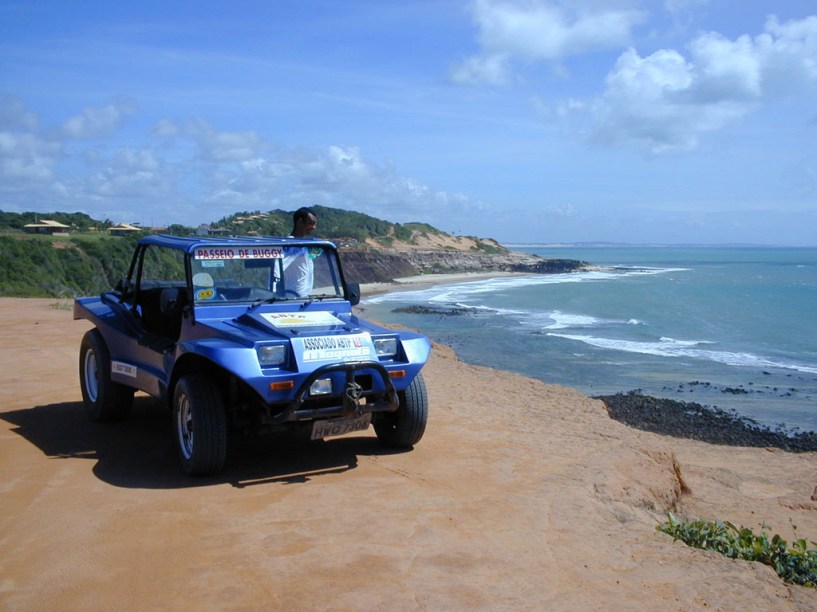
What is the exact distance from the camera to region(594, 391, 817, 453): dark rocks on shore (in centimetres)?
1705

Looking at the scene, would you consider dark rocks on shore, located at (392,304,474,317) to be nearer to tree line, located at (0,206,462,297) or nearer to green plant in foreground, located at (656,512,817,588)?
tree line, located at (0,206,462,297)

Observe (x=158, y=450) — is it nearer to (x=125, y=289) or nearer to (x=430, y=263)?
(x=125, y=289)

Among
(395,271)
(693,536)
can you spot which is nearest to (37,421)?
(693,536)

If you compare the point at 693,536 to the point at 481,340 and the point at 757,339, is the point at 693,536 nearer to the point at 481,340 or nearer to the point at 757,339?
the point at 481,340

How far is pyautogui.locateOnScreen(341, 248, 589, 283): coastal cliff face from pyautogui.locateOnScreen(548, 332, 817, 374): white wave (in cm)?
4278

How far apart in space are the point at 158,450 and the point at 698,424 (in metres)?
14.3

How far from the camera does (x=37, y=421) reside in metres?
8.32

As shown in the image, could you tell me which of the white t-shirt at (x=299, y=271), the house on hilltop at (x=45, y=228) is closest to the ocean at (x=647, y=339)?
the white t-shirt at (x=299, y=271)

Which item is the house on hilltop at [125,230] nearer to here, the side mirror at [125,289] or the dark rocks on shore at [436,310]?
the dark rocks on shore at [436,310]

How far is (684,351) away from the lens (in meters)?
30.1

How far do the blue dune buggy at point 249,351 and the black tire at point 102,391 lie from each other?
11 mm

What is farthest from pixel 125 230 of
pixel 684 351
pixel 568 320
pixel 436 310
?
pixel 684 351

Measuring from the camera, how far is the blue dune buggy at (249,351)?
6.07 metres

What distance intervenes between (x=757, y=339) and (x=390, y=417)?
1229 inches
